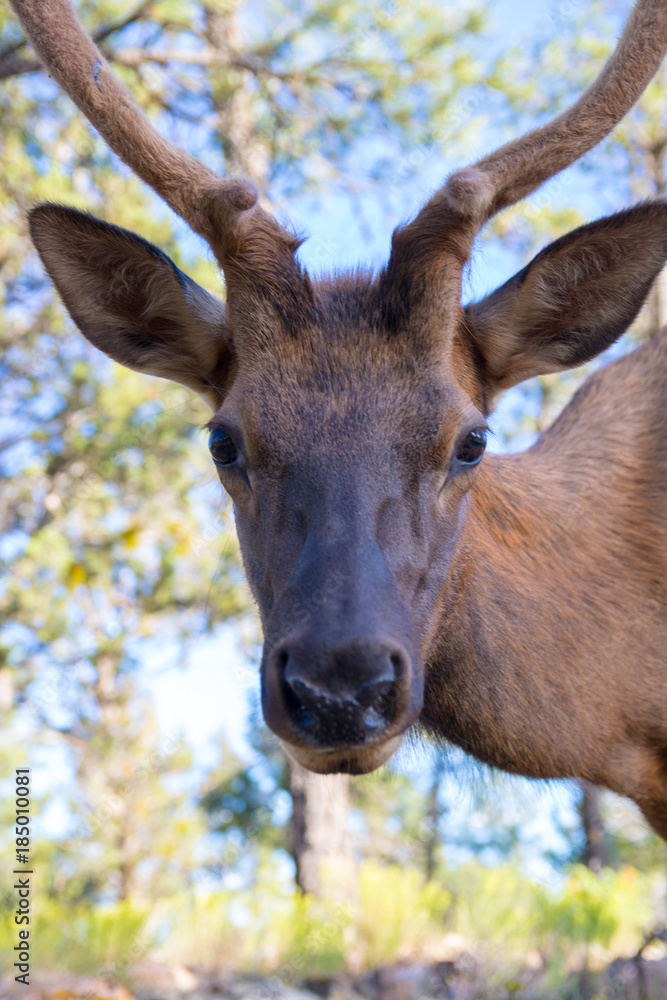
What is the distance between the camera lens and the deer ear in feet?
12.7

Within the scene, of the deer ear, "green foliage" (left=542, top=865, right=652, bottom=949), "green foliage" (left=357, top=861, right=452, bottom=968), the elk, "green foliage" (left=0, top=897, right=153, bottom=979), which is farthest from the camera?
"green foliage" (left=357, top=861, right=452, bottom=968)

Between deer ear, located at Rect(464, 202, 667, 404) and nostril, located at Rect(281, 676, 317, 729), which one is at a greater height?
deer ear, located at Rect(464, 202, 667, 404)

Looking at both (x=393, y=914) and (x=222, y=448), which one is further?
(x=393, y=914)

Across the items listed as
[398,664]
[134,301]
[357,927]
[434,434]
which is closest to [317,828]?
[357,927]

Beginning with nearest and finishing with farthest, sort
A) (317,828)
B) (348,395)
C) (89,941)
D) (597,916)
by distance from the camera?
(348,395) < (89,941) < (597,916) < (317,828)

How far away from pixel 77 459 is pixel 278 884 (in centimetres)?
532

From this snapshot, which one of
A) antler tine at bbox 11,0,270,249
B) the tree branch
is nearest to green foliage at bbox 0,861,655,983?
antler tine at bbox 11,0,270,249

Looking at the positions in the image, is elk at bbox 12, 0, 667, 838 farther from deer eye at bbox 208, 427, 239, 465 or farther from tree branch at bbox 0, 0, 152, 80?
tree branch at bbox 0, 0, 152, 80

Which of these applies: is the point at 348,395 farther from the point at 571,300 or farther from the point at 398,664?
the point at 571,300

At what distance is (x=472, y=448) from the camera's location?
11.6ft

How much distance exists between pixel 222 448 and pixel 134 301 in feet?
3.58

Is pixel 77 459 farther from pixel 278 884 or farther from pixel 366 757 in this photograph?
pixel 366 757

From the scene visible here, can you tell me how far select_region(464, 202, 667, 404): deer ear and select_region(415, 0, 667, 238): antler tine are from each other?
0.32m

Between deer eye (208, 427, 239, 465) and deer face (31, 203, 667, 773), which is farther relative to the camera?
deer eye (208, 427, 239, 465)
